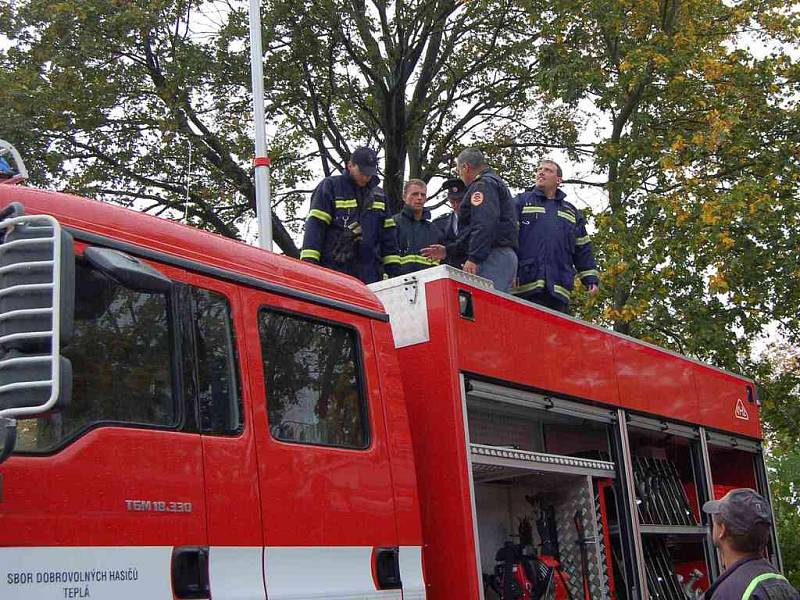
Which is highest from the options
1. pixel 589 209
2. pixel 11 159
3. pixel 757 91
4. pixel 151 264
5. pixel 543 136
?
pixel 543 136

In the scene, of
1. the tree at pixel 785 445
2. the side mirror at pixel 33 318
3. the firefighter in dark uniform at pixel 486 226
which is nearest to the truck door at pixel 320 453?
the side mirror at pixel 33 318

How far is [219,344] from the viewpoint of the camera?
3693 mm

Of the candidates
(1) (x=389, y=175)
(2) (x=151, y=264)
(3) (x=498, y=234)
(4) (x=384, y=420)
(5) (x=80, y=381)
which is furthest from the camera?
(1) (x=389, y=175)

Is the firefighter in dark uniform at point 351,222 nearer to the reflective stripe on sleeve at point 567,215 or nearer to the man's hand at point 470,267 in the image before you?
the man's hand at point 470,267

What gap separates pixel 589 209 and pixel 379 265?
937 cm

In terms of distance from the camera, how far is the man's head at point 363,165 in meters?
6.09

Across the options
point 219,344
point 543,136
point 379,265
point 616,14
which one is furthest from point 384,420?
point 543,136

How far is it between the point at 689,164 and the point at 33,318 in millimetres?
12813

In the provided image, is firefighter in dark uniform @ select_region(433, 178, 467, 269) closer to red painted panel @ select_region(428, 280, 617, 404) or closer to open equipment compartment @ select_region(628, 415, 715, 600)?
red painted panel @ select_region(428, 280, 617, 404)

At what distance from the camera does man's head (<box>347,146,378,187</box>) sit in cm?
609

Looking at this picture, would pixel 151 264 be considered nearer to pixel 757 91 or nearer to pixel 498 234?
pixel 498 234

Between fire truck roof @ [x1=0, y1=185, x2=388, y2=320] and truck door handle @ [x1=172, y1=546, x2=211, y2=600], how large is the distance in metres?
0.98

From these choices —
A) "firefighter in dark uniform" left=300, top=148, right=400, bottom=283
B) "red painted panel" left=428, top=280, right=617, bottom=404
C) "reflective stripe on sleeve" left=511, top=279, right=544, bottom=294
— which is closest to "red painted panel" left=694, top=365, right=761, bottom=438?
"reflective stripe on sleeve" left=511, top=279, right=544, bottom=294

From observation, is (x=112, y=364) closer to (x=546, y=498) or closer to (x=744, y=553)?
(x=744, y=553)
